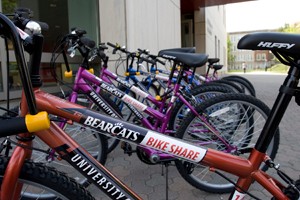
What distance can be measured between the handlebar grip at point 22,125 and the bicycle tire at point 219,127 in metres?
1.26

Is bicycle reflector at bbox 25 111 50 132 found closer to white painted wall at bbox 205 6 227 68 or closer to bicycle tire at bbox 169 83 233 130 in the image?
bicycle tire at bbox 169 83 233 130

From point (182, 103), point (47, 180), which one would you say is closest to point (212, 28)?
point (182, 103)

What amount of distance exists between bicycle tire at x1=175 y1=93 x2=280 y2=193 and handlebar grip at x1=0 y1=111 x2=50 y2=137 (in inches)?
49.6

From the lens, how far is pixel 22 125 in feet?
3.24

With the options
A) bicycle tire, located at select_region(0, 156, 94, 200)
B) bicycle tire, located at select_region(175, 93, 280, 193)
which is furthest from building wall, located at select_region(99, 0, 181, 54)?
bicycle tire, located at select_region(0, 156, 94, 200)

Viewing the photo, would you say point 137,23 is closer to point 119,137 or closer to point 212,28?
point 119,137

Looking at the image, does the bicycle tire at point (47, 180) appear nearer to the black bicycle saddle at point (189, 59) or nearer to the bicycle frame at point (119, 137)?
the bicycle frame at point (119, 137)

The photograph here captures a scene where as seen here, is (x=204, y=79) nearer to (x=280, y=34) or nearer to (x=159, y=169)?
(x=159, y=169)

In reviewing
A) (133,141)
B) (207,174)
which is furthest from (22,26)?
(207,174)

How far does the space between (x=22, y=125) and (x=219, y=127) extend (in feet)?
5.76

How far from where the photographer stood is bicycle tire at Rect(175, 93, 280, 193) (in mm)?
2131

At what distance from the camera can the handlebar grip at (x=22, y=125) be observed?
0.98 m

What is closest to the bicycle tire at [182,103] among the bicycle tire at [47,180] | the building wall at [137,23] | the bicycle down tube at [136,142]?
the bicycle down tube at [136,142]

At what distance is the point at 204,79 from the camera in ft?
15.8
